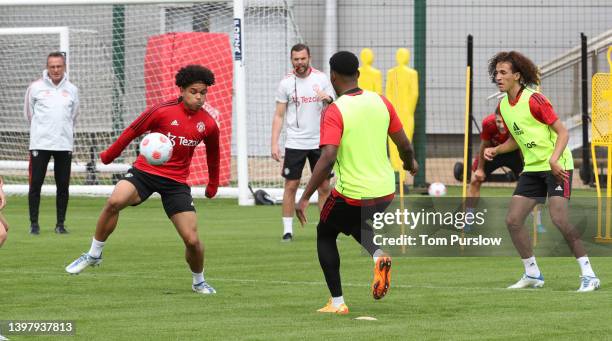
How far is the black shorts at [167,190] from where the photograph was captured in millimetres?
10391

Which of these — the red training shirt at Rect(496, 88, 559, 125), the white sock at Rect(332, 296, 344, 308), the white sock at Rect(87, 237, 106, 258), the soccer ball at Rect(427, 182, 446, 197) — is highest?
the red training shirt at Rect(496, 88, 559, 125)

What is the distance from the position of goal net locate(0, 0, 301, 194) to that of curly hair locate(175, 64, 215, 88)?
1217cm

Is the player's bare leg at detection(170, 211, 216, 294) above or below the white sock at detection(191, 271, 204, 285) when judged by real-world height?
above

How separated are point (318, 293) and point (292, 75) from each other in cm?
526

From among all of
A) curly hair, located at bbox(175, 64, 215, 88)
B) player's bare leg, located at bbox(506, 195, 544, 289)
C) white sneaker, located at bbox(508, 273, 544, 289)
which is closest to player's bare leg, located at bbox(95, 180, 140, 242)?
curly hair, located at bbox(175, 64, 215, 88)

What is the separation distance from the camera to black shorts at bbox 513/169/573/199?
10602 mm

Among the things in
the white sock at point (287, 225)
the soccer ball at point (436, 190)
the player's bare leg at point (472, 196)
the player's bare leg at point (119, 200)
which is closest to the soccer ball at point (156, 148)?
the player's bare leg at point (119, 200)

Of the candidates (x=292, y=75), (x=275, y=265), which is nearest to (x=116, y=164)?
(x=292, y=75)

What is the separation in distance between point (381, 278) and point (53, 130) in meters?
Answer: 8.22

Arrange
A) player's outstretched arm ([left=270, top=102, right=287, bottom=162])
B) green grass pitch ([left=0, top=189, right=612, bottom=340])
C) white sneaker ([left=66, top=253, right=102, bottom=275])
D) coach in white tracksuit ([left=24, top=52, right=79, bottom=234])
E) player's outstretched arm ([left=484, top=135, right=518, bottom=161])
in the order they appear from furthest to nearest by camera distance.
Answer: coach in white tracksuit ([left=24, top=52, right=79, bottom=234])
player's outstretched arm ([left=270, top=102, right=287, bottom=162])
player's outstretched arm ([left=484, top=135, right=518, bottom=161])
white sneaker ([left=66, top=253, right=102, bottom=275])
green grass pitch ([left=0, top=189, right=612, bottom=340])

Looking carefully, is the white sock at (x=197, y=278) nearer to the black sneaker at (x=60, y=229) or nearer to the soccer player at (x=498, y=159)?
the soccer player at (x=498, y=159)

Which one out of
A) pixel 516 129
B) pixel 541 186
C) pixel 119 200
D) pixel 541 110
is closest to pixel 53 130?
pixel 119 200

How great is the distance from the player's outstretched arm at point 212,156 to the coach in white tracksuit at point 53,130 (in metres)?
5.68

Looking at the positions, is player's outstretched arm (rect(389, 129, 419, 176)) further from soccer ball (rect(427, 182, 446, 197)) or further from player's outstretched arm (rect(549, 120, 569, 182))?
soccer ball (rect(427, 182, 446, 197))
